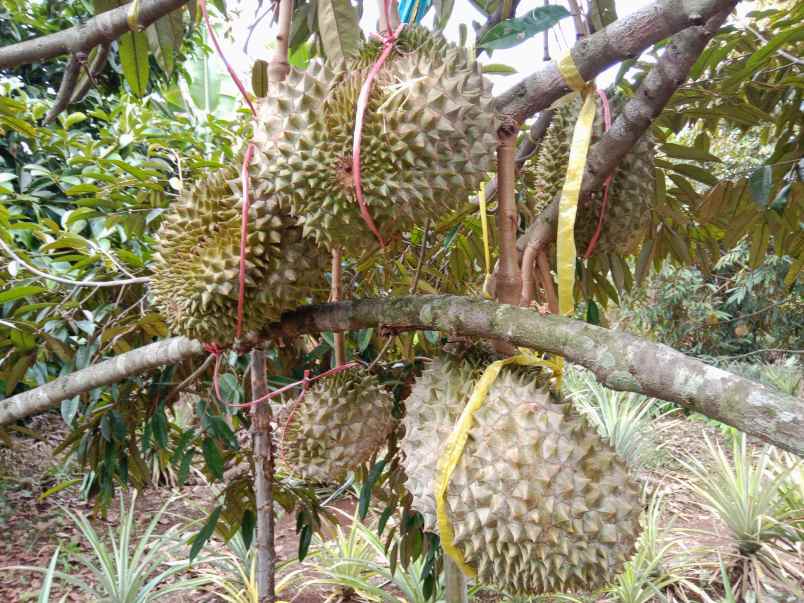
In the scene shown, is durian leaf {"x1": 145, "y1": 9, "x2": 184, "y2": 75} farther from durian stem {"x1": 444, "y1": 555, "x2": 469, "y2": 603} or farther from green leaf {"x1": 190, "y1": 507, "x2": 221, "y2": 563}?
durian stem {"x1": 444, "y1": 555, "x2": 469, "y2": 603}

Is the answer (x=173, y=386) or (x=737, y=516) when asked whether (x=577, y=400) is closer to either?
(x=737, y=516)

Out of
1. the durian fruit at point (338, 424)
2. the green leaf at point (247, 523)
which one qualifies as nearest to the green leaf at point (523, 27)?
the durian fruit at point (338, 424)

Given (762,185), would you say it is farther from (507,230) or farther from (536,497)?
(536,497)

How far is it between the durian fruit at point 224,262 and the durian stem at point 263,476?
296 millimetres

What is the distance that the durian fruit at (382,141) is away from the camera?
81 cm

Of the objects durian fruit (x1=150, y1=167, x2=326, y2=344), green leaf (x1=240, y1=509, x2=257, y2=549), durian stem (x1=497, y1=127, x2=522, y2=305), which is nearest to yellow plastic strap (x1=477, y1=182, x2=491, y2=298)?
durian stem (x1=497, y1=127, x2=522, y2=305)

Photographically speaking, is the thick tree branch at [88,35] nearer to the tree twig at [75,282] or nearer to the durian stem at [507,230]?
the tree twig at [75,282]

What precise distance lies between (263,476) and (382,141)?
2.70 ft

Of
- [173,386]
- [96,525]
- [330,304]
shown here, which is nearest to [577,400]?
[96,525]

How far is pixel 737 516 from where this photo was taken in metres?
3.49

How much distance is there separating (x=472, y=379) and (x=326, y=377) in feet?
1.55

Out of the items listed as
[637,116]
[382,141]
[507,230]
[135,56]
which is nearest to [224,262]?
[382,141]

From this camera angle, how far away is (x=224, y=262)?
0.94 meters

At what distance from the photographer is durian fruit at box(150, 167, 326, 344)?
938 millimetres
